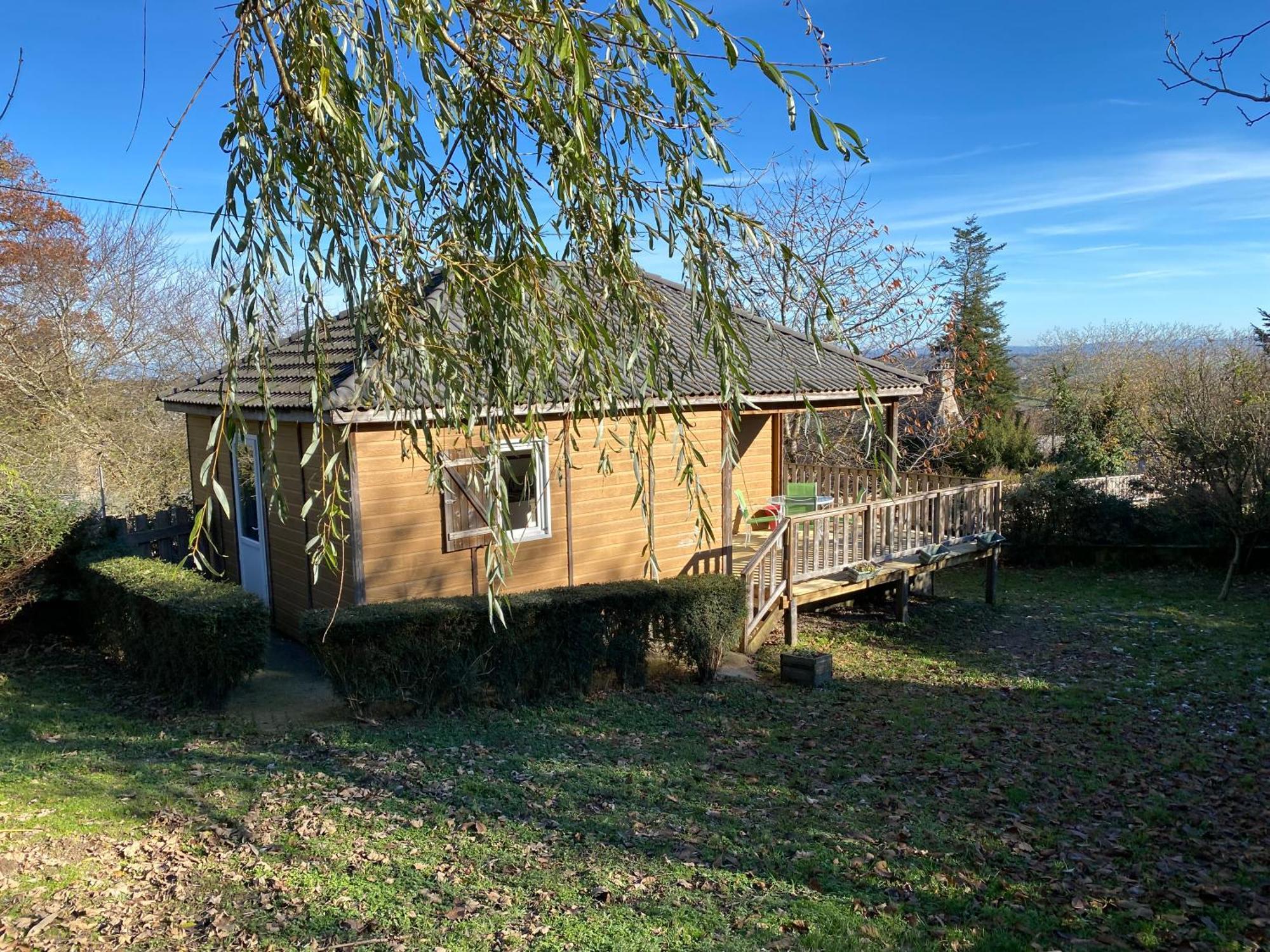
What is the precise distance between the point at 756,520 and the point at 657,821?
7.44 metres

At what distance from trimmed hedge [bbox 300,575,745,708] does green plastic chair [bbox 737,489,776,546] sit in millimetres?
3174

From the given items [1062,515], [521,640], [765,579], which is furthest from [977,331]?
[521,640]

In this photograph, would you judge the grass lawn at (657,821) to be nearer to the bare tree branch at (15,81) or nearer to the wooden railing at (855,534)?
the wooden railing at (855,534)

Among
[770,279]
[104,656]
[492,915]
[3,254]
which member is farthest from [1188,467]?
[3,254]

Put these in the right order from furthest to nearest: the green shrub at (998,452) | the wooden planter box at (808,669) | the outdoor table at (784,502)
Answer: the green shrub at (998,452), the outdoor table at (784,502), the wooden planter box at (808,669)

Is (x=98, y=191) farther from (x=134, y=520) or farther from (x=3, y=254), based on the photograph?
(x=3, y=254)

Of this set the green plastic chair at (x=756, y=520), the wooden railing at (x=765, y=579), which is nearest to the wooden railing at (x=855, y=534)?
the wooden railing at (x=765, y=579)

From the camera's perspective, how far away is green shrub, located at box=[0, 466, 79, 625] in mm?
8539

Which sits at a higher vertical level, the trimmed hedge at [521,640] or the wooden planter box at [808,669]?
the trimmed hedge at [521,640]

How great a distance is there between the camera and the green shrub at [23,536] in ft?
28.0

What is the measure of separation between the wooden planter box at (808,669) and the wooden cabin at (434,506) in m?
1.06

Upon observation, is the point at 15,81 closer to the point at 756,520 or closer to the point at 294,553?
the point at 294,553

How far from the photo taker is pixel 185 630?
7.23 m

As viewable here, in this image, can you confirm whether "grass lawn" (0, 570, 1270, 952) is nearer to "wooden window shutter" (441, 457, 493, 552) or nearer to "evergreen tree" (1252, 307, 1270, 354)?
"wooden window shutter" (441, 457, 493, 552)
